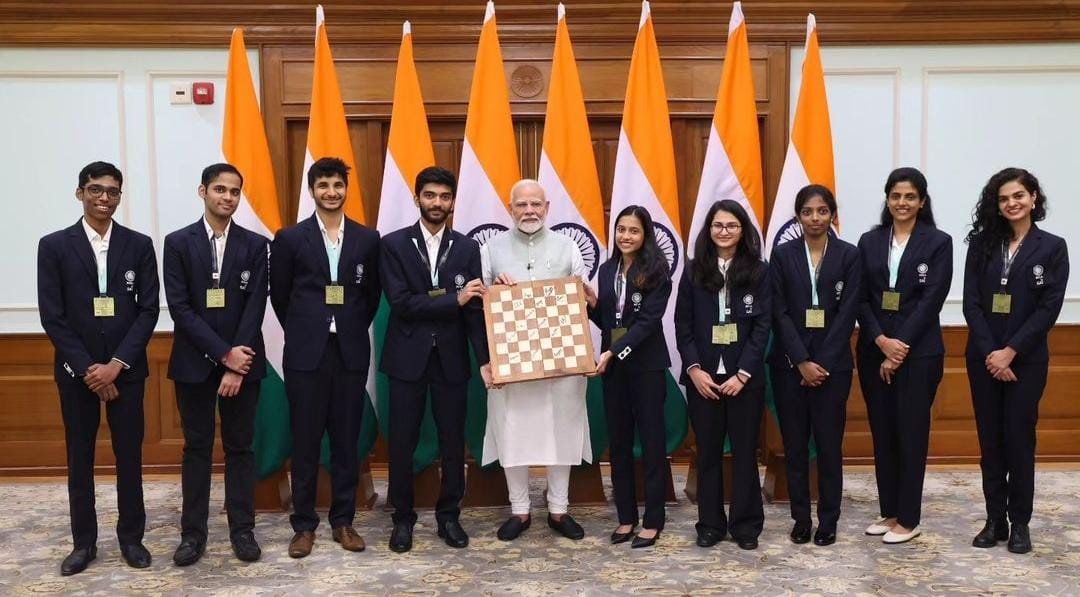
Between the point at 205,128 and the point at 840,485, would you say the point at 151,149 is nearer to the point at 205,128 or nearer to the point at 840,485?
the point at 205,128

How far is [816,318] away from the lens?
138 inches

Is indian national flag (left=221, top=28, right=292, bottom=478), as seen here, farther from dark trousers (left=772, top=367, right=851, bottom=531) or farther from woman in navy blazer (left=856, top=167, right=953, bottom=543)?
woman in navy blazer (left=856, top=167, right=953, bottom=543)

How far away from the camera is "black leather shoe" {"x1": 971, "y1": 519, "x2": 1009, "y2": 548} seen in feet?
11.7

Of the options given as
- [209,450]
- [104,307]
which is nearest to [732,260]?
[209,450]

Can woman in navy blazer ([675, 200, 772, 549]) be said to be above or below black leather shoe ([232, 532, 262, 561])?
above

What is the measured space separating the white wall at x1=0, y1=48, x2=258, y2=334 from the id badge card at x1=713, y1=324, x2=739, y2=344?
3.03m

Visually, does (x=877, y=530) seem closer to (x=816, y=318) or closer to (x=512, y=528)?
(x=816, y=318)

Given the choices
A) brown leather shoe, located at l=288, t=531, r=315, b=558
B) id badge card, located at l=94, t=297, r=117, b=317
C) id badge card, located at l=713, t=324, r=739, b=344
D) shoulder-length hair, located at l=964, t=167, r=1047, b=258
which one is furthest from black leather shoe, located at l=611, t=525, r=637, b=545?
id badge card, located at l=94, t=297, r=117, b=317

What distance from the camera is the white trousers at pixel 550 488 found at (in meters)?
3.79

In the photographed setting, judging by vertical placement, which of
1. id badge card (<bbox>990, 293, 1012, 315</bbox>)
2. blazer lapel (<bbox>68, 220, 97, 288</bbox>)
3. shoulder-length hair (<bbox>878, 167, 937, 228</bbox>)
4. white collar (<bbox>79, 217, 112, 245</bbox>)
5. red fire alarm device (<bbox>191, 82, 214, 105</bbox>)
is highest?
red fire alarm device (<bbox>191, 82, 214, 105</bbox>)

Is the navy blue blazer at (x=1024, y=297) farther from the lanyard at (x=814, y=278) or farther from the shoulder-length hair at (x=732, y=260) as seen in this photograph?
the shoulder-length hair at (x=732, y=260)

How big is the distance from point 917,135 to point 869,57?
532 millimetres

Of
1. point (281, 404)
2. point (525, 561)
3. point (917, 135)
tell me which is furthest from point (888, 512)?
point (281, 404)

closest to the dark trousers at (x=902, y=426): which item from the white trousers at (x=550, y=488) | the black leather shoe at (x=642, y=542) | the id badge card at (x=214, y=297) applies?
the black leather shoe at (x=642, y=542)
